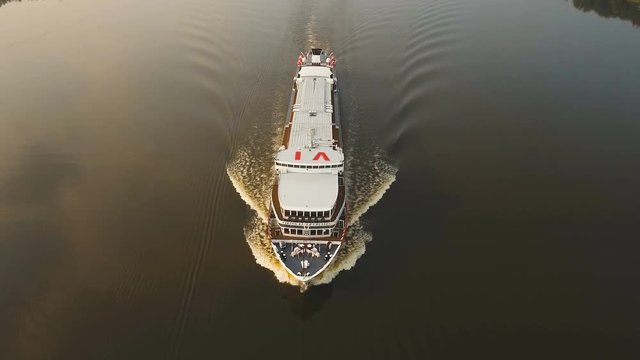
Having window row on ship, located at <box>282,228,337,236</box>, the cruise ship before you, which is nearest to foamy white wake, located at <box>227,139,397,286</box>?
the cruise ship

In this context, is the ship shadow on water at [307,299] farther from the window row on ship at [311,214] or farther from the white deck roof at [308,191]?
the white deck roof at [308,191]

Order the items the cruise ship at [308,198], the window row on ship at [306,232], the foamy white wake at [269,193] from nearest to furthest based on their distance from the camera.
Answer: the cruise ship at [308,198] → the window row on ship at [306,232] → the foamy white wake at [269,193]

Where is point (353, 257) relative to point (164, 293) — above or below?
above

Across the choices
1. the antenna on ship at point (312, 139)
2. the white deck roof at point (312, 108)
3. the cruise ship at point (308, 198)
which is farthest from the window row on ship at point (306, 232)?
the white deck roof at point (312, 108)

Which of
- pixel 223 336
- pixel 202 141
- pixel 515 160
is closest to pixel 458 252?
pixel 515 160

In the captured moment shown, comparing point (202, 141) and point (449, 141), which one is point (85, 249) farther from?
point (449, 141)

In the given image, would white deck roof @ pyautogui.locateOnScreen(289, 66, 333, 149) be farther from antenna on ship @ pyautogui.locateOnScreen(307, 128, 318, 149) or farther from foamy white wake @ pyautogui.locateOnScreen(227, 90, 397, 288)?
foamy white wake @ pyautogui.locateOnScreen(227, 90, 397, 288)

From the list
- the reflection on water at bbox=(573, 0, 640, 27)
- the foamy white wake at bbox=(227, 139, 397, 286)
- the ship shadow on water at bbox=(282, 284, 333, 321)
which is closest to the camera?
the ship shadow on water at bbox=(282, 284, 333, 321)
